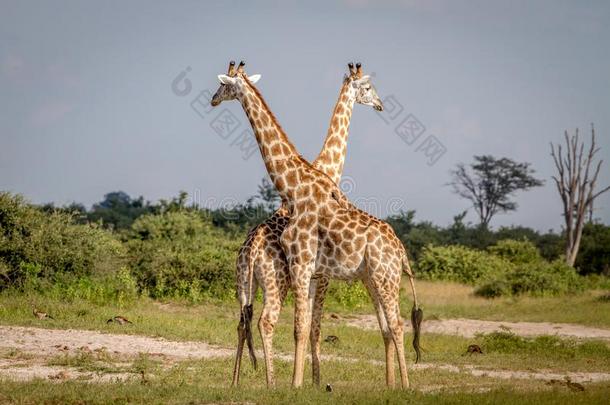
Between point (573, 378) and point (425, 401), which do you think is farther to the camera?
point (573, 378)

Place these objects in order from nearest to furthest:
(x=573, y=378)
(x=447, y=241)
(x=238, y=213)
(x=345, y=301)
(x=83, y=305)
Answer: (x=573, y=378) → (x=83, y=305) → (x=345, y=301) → (x=238, y=213) → (x=447, y=241)

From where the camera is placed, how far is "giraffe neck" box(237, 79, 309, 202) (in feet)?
36.3

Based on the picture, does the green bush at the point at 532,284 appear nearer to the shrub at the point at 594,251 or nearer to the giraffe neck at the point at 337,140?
the shrub at the point at 594,251

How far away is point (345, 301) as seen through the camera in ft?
75.7

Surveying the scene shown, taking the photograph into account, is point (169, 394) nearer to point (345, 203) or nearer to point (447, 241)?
point (345, 203)

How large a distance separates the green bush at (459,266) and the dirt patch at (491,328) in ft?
34.6

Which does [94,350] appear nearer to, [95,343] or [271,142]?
[95,343]

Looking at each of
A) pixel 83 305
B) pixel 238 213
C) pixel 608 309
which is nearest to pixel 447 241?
A: pixel 238 213

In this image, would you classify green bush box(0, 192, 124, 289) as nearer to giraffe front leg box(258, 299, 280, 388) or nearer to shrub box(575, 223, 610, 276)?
giraffe front leg box(258, 299, 280, 388)

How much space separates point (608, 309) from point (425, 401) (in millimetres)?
16091

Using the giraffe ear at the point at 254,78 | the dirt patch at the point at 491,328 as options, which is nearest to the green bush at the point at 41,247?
the dirt patch at the point at 491,328

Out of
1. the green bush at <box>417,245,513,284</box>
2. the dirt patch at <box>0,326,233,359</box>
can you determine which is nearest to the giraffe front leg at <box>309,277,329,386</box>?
the dirt patch at <box>0,326,233,359</box>

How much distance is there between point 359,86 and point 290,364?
4.35m

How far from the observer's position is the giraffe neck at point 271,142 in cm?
1106
